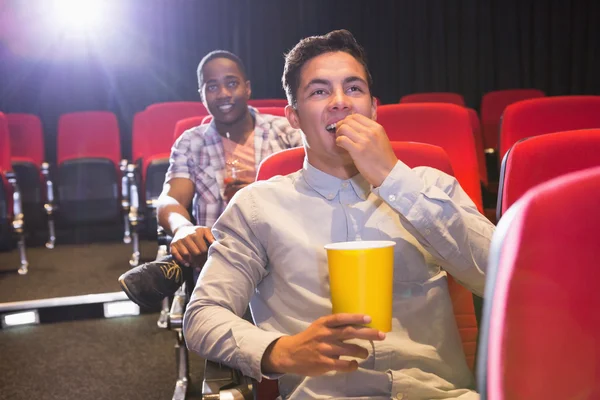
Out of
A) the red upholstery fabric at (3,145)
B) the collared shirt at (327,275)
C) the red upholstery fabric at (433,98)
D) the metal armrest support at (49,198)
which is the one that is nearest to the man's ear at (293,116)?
the collared shirt at (327,275)

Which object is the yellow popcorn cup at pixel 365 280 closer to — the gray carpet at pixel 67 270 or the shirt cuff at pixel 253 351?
the shirt cuff at pixel 253 351

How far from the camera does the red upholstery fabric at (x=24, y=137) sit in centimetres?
546

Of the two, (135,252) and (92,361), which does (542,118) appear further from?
(135,252)

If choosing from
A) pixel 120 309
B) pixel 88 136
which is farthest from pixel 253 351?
pixel 88 136

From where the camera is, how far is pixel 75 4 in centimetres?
623

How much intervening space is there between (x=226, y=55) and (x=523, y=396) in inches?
101

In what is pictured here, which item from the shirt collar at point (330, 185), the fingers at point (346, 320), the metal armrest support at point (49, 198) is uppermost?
the shirt collar at point (330, 185)

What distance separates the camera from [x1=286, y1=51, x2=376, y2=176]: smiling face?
1.40 meters

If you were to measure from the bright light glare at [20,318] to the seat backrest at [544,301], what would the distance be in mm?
3167

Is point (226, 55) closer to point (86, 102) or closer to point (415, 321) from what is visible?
point (415, 321)

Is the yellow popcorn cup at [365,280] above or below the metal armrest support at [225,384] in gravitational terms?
above

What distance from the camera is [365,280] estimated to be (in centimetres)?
94

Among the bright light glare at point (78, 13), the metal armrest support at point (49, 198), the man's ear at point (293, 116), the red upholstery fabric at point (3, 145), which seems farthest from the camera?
the bright light glare at point (78, 13)

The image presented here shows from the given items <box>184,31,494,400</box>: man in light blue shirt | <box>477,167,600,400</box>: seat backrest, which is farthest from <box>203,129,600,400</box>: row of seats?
<box>184,31,494,400</box>: man in light blue shirt
